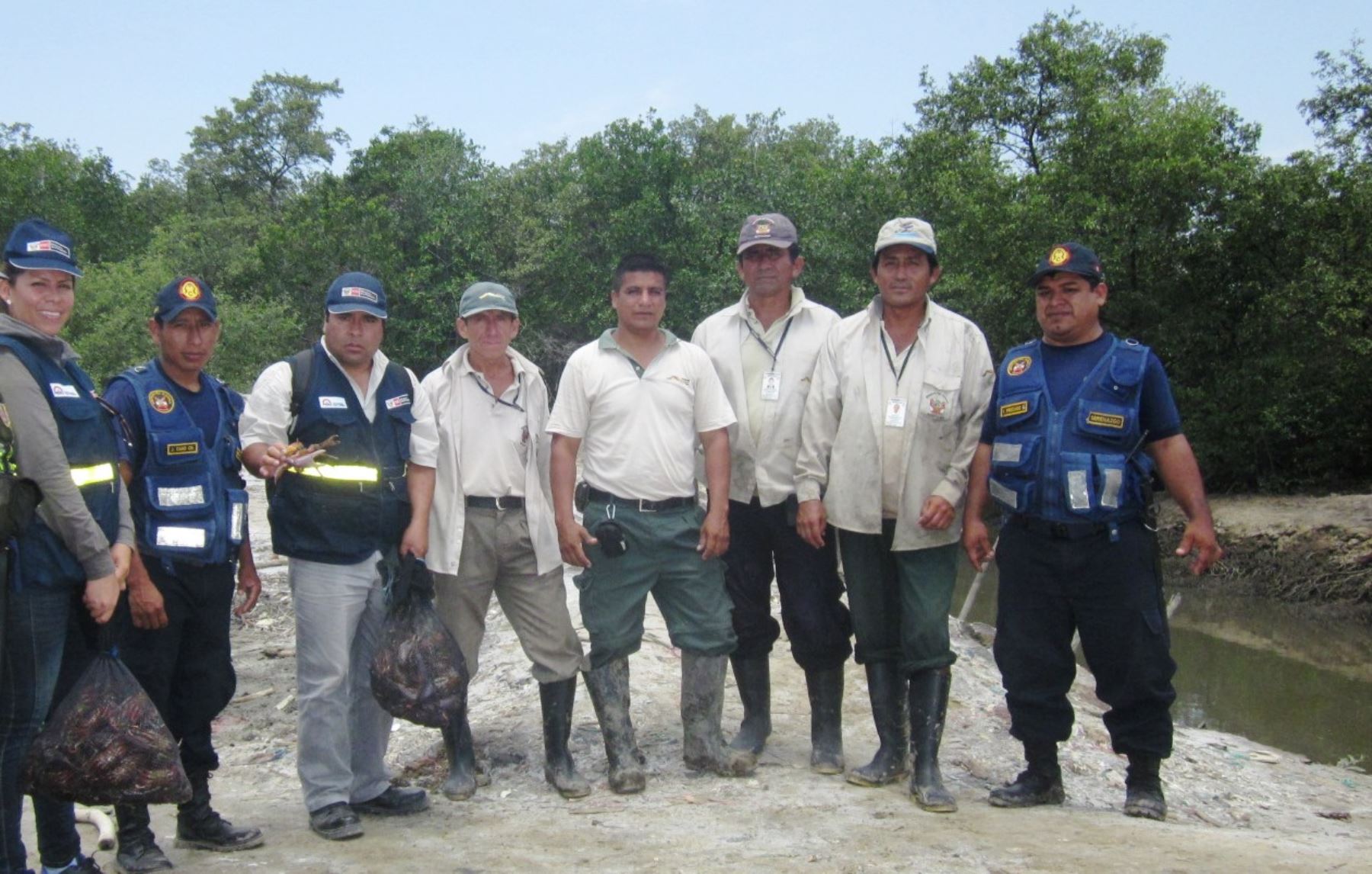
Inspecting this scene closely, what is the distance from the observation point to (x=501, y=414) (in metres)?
4.66

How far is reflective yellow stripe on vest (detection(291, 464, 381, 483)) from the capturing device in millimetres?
4113

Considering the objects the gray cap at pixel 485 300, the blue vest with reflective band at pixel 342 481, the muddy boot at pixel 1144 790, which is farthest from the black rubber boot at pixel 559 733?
the muddy boot at pixel 1144 790

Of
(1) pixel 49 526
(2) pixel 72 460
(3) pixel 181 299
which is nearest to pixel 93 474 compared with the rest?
(2) pixel 72 460

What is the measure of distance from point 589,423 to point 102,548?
191 cm

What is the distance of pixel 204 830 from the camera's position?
13.3ft

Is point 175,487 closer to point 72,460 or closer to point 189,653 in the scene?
point 72,460

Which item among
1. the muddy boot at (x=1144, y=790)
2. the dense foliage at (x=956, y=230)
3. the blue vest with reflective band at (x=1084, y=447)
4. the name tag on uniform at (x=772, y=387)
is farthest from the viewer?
the dense foliage at (x=956, y=230)

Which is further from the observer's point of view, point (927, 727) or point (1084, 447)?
point (927, 727)

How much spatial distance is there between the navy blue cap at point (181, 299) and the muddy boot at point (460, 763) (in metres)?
1.93

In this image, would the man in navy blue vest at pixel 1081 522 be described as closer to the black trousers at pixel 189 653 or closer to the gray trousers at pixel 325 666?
the gray trousers at pixel 325 666

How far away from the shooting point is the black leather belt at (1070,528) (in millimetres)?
4359

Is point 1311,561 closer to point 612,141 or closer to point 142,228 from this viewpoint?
point 612,141

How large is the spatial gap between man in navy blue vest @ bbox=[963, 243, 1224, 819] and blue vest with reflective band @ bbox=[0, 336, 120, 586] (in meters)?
3.15

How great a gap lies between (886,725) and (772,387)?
4.98 ft
